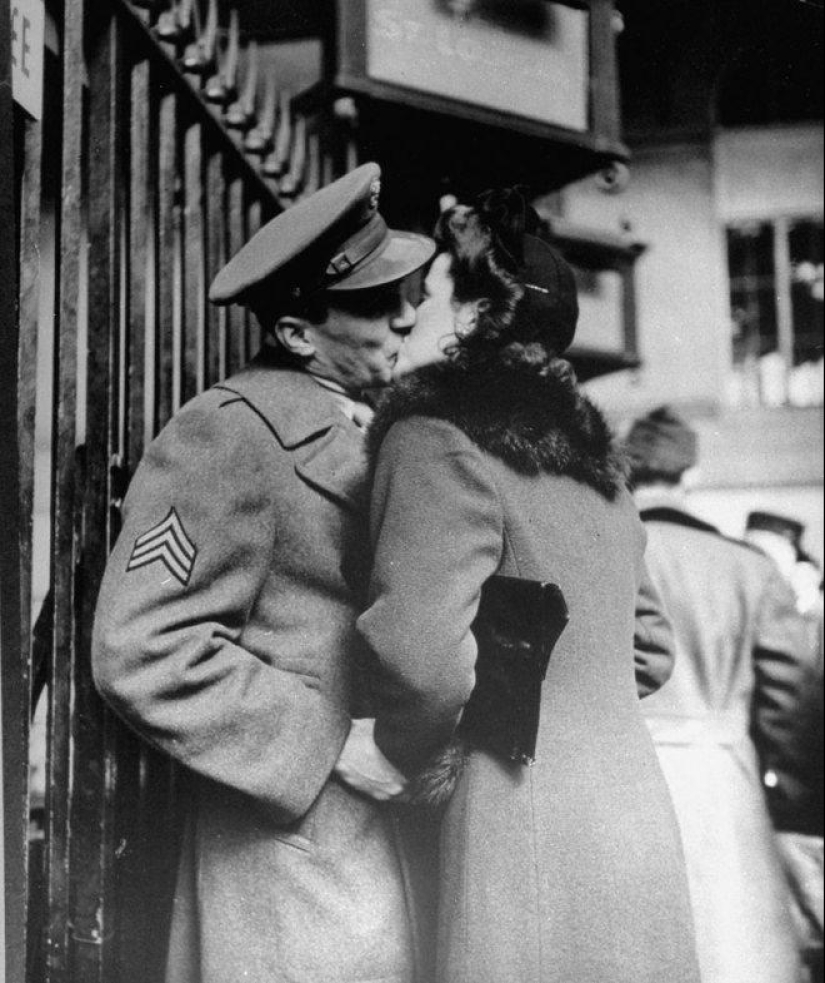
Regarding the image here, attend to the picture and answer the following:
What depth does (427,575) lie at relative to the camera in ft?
4.58

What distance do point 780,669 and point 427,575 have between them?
1663 millimetres

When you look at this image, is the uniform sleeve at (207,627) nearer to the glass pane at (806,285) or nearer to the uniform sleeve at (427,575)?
the uniform sleeve at (427,575)

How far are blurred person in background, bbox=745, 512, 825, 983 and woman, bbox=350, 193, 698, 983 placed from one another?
1.37m

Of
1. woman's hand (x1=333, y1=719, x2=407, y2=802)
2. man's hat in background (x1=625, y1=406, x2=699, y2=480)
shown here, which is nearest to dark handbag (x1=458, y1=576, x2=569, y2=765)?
woman's hand (x1=333, y1=719, x2=407, y2=802)

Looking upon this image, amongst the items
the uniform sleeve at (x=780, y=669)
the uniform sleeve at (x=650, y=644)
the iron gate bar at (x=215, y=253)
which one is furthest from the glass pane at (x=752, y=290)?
the uniform sleeve at (x=650, y=644)

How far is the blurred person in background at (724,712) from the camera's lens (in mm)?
2588

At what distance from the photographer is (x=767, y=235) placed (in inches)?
313

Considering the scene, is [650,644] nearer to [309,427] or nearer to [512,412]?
[512,412]

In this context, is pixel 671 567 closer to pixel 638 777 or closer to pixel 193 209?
pixel 638 777

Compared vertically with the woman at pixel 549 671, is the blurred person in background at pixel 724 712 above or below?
below

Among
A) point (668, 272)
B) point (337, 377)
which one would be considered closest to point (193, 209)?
point (337, 377)

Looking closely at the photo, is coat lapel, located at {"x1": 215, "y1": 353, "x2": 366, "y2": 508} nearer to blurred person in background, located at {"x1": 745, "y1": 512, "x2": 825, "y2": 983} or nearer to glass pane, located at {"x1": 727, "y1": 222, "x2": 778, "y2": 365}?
blurred person in background, located at {"x1": 745, "y1": 512, "x2": 825, "y2": 983}

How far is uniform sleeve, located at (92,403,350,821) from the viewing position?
1.41 meters

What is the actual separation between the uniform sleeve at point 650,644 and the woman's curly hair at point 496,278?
0.48m
